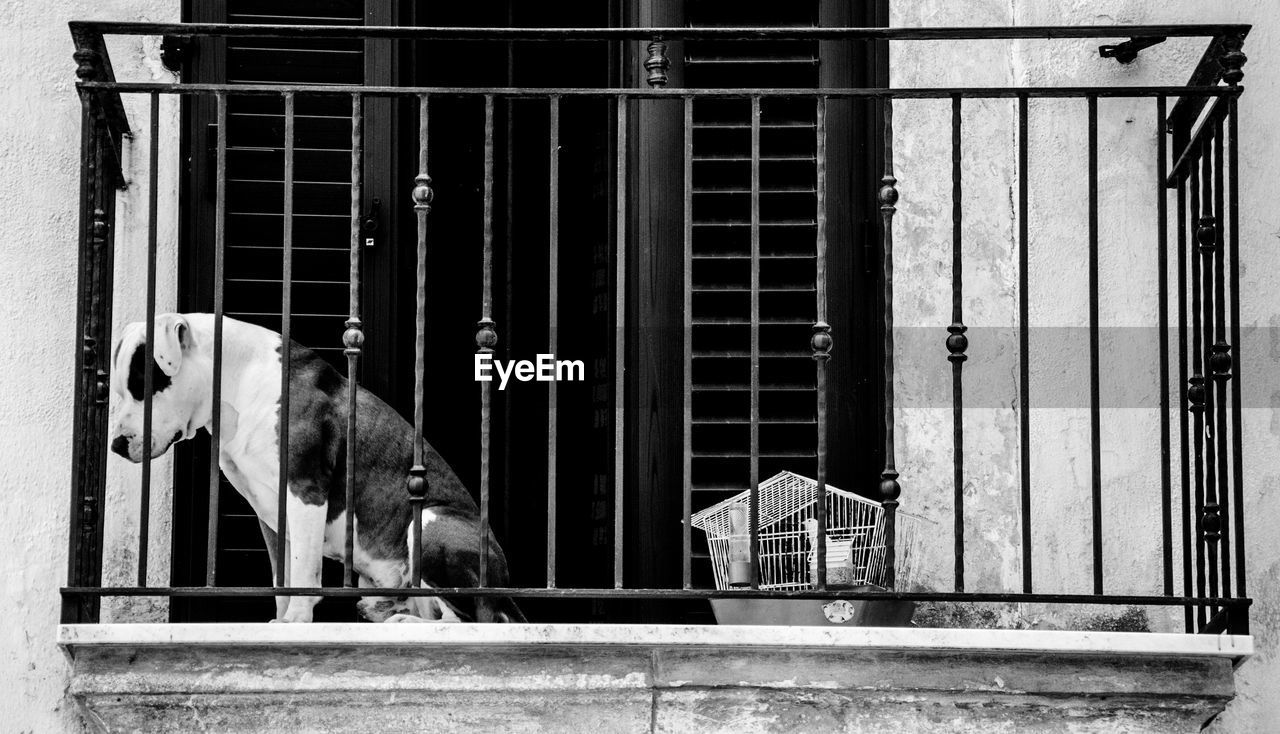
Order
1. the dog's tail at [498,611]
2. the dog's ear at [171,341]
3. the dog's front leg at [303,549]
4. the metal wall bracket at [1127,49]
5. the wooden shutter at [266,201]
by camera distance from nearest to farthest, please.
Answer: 1. the dog's ear at [171,341]
2. the dog's front leg at [303,549]
3. the dog's tail at [498,611]
4. the metal wall bracket at [1127,49]
5. the wooden shutter at [266,201]

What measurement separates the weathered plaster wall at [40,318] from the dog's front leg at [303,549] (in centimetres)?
45

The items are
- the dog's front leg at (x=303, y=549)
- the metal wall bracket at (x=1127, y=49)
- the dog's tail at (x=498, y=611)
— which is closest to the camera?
the dog's front leg at (x=303, y=549)

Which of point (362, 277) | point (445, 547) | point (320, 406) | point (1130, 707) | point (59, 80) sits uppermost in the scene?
point (59, 80)

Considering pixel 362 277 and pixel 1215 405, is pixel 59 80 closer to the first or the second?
pixel 362 277

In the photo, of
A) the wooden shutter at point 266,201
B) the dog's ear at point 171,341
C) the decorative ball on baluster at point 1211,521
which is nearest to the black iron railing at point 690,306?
the decorative ball on baluster at point 1211,521

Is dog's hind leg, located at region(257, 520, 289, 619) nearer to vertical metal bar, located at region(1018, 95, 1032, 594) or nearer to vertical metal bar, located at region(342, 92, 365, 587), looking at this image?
vertical metal bar, located at region(342, 92, 365, 587)

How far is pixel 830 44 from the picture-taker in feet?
15.3

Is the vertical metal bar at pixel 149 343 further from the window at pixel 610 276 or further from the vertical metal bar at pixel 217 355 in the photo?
the window at pixel 610 276

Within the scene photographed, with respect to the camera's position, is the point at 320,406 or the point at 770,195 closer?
the point at 320,406

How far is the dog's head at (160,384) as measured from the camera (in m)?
3.99

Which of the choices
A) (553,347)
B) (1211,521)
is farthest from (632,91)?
(1211,521)

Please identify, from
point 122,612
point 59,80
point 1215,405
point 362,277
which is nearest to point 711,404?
point 362,277

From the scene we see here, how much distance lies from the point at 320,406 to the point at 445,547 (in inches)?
19.0

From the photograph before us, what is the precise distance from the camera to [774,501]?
4.27 metres
